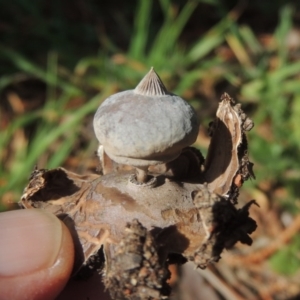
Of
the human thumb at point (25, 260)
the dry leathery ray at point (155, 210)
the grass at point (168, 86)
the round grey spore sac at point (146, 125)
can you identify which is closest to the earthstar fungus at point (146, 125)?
the round grey spore sac at point (146, 125)

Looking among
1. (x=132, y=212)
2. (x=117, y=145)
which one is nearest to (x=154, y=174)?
(x=132, y=212)

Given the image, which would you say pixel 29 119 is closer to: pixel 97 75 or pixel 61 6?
pixel 97 75

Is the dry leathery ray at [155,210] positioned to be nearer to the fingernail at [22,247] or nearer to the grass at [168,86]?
the fingernail at [22,247]

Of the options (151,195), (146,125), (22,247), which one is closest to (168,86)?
(22,247)

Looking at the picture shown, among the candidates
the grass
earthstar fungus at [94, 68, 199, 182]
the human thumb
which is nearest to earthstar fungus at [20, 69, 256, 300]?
earthstar fungus at [94, 68, 199, 182]

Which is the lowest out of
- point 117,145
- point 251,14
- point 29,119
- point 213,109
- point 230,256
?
point 230,256

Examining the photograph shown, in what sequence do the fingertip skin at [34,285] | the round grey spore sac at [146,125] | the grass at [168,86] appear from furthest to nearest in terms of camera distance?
the grass at [168,86] < the fingertip skin at [34,285] < the round grey spore sac at [146,125]
